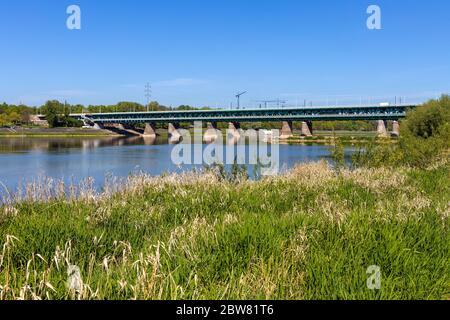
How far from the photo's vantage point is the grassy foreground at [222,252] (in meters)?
5.33

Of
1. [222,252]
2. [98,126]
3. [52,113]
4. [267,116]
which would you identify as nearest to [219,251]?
[222,252]

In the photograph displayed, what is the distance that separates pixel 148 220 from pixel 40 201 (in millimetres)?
4241

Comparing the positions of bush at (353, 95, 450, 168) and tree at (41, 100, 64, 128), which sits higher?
tree at (41, 100, 64, 128)

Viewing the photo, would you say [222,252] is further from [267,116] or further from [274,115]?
[274,115]

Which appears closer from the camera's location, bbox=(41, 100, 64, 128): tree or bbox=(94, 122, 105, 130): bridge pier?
bbox=(41, 100, 64, 128): tree

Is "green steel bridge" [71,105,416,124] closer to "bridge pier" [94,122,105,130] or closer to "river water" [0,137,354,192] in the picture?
"bridge pier" [94,122,105,130]

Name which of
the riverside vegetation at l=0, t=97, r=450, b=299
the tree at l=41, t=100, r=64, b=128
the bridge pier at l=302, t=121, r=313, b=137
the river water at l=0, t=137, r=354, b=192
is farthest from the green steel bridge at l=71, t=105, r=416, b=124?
the riverside vegetation at l=0, t=97, r=450, b=299

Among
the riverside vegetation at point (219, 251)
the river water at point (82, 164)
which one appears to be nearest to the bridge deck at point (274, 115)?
the river water at point (82, 164)

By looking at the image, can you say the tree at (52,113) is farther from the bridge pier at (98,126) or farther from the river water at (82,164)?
the river water at (82,164)

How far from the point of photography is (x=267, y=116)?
13512 cm

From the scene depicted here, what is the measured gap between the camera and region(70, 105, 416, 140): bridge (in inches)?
4721

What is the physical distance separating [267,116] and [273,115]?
326 centimetres

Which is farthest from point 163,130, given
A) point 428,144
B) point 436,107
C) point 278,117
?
point 428,144
